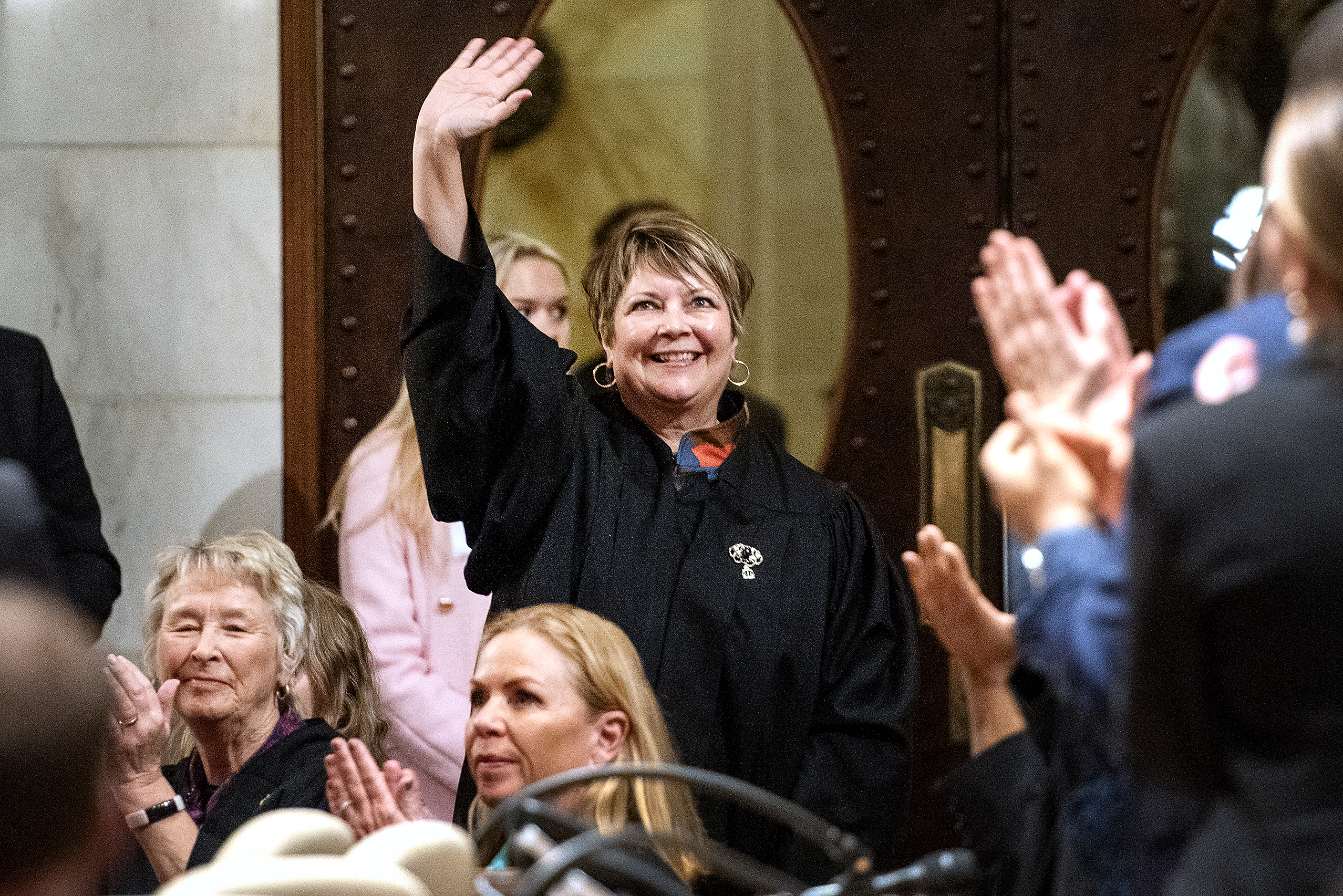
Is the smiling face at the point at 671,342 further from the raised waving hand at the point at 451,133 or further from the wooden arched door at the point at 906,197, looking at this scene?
the wooden arched door at the point at 906,197

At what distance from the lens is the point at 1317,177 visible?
1.06 metres

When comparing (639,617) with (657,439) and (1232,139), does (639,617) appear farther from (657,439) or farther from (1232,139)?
(1232,139)

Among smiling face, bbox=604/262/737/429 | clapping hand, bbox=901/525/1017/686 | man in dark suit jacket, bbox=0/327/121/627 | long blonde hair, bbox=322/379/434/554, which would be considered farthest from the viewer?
long blonde hair, bbox=322/379/434/554

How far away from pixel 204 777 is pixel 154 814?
0.27 meters

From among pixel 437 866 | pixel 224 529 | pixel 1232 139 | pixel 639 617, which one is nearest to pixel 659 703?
pixel 639 617

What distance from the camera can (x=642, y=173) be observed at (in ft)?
12.3

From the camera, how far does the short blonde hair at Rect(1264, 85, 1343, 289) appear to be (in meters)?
1.06

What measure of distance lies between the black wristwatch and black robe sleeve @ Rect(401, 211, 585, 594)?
1.67ft

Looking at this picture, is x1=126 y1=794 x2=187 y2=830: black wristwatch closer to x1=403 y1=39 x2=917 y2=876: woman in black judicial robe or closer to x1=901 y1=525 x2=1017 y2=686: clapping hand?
x1=403 y1=39 x2=917 y2=876: woman in black judicial robe

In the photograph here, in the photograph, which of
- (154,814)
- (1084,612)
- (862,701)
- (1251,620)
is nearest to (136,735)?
(154,814)

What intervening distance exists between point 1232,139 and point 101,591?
7.40 feet

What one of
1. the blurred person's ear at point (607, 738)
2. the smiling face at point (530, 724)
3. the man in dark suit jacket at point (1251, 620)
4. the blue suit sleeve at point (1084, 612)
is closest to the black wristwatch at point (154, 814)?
the smiling face at point (530, 724)

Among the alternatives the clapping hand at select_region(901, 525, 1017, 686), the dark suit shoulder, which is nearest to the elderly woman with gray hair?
the dark suit shoulder

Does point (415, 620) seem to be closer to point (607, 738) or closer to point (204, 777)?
point (204, 777)
